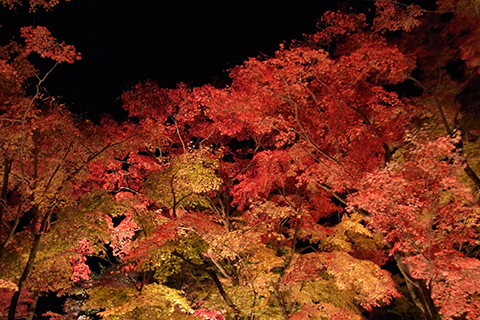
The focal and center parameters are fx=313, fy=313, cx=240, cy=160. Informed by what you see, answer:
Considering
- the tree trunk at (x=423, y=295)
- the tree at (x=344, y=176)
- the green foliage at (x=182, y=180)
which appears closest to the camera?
the tree at (x=344, y=176)

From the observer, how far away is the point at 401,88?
1030 cm

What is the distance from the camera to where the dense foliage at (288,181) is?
6.07 metres

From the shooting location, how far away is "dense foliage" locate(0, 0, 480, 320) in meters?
6.07

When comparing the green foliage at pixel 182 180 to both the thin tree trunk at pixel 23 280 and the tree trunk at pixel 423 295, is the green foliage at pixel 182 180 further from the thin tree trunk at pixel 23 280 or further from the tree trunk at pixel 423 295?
the tree trunk at pixel 423 295

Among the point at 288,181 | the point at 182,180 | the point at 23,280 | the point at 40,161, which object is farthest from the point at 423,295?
the point at 40,161

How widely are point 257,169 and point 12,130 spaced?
8244mm

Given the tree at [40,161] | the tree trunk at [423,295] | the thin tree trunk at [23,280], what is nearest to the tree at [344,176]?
the tree trunk at [423,295]

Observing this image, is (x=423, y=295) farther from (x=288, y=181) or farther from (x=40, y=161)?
(x=40, y=161)

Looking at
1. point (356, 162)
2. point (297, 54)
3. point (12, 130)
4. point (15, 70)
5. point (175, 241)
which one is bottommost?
point (175, 241)

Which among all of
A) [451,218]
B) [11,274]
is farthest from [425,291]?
[11,274]

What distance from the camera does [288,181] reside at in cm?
1287

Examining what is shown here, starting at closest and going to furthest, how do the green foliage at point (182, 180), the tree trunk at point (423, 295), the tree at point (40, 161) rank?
the tree trunk at point (423, 295) → the tree at point (40, 161) → the green foliage at point (182, 180)

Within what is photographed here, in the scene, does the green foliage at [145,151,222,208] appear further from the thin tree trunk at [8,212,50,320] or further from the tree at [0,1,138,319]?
the thin tree trunk at [8,212,50,320]

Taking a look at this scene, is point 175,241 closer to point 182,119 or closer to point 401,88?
point 182,119
